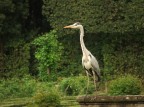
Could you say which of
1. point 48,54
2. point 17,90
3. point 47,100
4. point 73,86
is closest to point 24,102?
point 73,86

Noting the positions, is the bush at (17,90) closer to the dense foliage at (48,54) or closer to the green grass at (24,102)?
the green grass at (24,102)

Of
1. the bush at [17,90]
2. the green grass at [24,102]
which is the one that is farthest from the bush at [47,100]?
the bush at [17,90]

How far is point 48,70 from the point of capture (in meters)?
30.7

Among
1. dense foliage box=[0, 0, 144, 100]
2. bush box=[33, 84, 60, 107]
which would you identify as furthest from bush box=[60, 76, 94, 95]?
bush box=[33, 84, 60, 107]

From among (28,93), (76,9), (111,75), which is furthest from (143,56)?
(28,93)

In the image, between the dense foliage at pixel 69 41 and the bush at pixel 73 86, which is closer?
the bush at pixel 73 86

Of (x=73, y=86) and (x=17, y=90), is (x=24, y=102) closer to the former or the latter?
(x=73, y=86)

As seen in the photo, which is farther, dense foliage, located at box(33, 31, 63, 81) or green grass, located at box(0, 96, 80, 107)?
dense foliage, located at box(33, 31, 63, 81)

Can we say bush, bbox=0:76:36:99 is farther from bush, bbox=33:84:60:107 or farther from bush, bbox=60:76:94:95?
bush, bbox=33:84:60:107

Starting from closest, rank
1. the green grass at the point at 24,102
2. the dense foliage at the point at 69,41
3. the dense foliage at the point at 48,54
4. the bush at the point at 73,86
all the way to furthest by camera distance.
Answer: the green grass at the point at 24,102 → the bush at the point at 73,86 → the dense foliage at the point at 69,41 → the dense foliage at the point at 48,54

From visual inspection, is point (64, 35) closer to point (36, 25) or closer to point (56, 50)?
point (56, 50)

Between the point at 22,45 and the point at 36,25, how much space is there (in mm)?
3592

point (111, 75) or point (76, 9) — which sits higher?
point (76, 9)

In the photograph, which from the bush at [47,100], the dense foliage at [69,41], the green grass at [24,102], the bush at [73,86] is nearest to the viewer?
the bush at [47,100]
